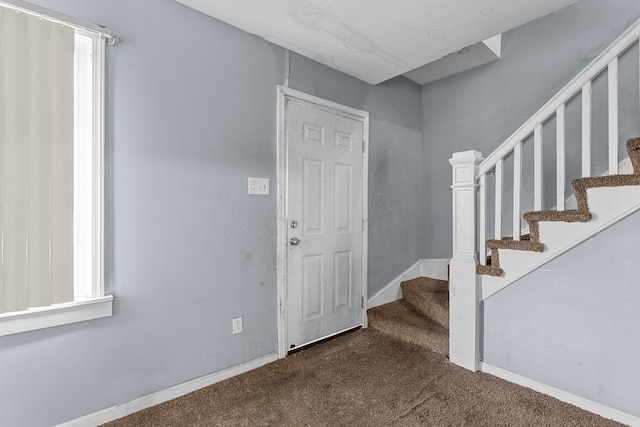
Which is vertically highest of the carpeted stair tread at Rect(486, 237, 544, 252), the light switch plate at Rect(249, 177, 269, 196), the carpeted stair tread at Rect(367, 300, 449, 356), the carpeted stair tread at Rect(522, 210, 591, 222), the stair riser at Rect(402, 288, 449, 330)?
the light switch plate at Rect(249, 177, 269, 196)

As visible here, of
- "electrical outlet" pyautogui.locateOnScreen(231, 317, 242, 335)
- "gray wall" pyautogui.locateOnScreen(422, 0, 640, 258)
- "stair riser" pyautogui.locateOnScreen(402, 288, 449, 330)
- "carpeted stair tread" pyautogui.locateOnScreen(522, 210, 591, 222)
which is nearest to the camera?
"carpeted stair tread" pyautogui.locateOnScreen(522, 210, 591, 222)

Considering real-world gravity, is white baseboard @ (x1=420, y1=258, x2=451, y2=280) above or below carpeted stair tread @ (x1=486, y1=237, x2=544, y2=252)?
below

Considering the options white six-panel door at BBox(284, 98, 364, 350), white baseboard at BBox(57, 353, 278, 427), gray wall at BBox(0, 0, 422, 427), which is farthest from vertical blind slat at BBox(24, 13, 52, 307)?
white six-panel door at BBox(284, 98, 364, 350)

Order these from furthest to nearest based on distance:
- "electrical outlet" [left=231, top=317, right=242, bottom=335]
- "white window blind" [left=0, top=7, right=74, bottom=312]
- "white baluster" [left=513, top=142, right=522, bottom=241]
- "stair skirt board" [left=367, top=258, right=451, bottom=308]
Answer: "stair skirt board" [left=367, top=258, right=451, bottom=308] → "electrical outlet" [left=231, top=317, right=242, bottom=335] → "white baluster" [left=513, top=142, right=522, bottom=241] → "white window blind" [left=0, top=7, right=74, bottom=312]

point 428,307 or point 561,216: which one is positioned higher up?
point 561,216

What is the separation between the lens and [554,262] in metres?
1.93

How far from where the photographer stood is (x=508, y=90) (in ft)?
9.82

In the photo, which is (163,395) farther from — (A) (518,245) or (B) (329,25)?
(B) (329,25)

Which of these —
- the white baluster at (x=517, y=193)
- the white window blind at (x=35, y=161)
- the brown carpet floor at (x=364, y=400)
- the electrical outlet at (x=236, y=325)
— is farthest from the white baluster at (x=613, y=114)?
the white window blind at (x=35, y=161)

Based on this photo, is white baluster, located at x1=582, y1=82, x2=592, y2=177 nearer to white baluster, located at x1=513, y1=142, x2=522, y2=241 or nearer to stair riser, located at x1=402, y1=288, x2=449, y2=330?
white baluster, located at x1=513, y1=142, x2=522, y2=241

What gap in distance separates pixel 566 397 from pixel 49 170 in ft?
9.98

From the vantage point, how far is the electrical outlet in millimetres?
2189

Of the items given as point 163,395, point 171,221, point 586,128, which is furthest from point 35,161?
point 586,128

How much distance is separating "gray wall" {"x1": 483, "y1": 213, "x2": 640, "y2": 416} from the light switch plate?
5.87 ft
